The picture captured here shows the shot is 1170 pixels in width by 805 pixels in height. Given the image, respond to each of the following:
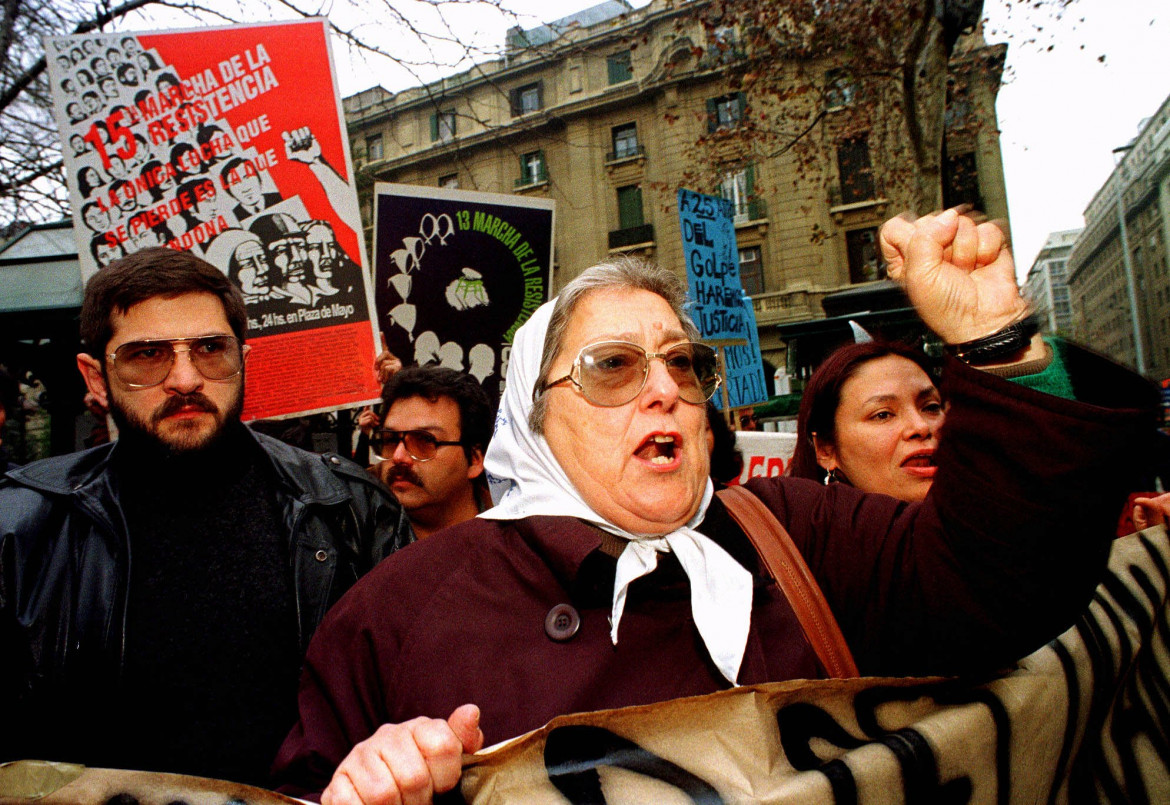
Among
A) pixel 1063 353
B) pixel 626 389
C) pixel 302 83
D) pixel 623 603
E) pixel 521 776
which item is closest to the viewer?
pixel 521 776

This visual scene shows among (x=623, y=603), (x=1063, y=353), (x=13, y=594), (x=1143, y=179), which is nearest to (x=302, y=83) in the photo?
(x=13, y=594)

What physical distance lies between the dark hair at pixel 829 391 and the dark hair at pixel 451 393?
115cm

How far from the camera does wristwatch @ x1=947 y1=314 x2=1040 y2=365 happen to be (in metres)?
1.17

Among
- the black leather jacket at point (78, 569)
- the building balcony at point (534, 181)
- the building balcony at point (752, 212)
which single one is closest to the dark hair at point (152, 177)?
the black leather jacket at point (78, 569)

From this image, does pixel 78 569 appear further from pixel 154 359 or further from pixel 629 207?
pixel 629 207

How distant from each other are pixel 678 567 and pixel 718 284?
14.7ft

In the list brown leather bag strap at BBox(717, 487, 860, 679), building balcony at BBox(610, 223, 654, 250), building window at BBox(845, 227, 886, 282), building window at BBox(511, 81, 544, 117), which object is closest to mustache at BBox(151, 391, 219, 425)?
brown leather bag strap at BBox(717, 487, 860, 679)

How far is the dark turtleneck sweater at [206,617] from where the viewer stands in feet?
5.28

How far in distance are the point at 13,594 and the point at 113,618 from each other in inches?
7.4

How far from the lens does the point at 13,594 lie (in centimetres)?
156

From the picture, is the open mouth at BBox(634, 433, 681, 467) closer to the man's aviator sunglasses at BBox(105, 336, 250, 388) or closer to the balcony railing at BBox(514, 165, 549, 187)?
the man's aviator sunglasses at BBox(105, 336, 250, 388)

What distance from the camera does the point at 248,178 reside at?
2703mm

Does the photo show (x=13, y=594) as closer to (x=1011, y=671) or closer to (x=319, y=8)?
(x=1011, y=671)

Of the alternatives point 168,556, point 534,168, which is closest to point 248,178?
point 168,556
